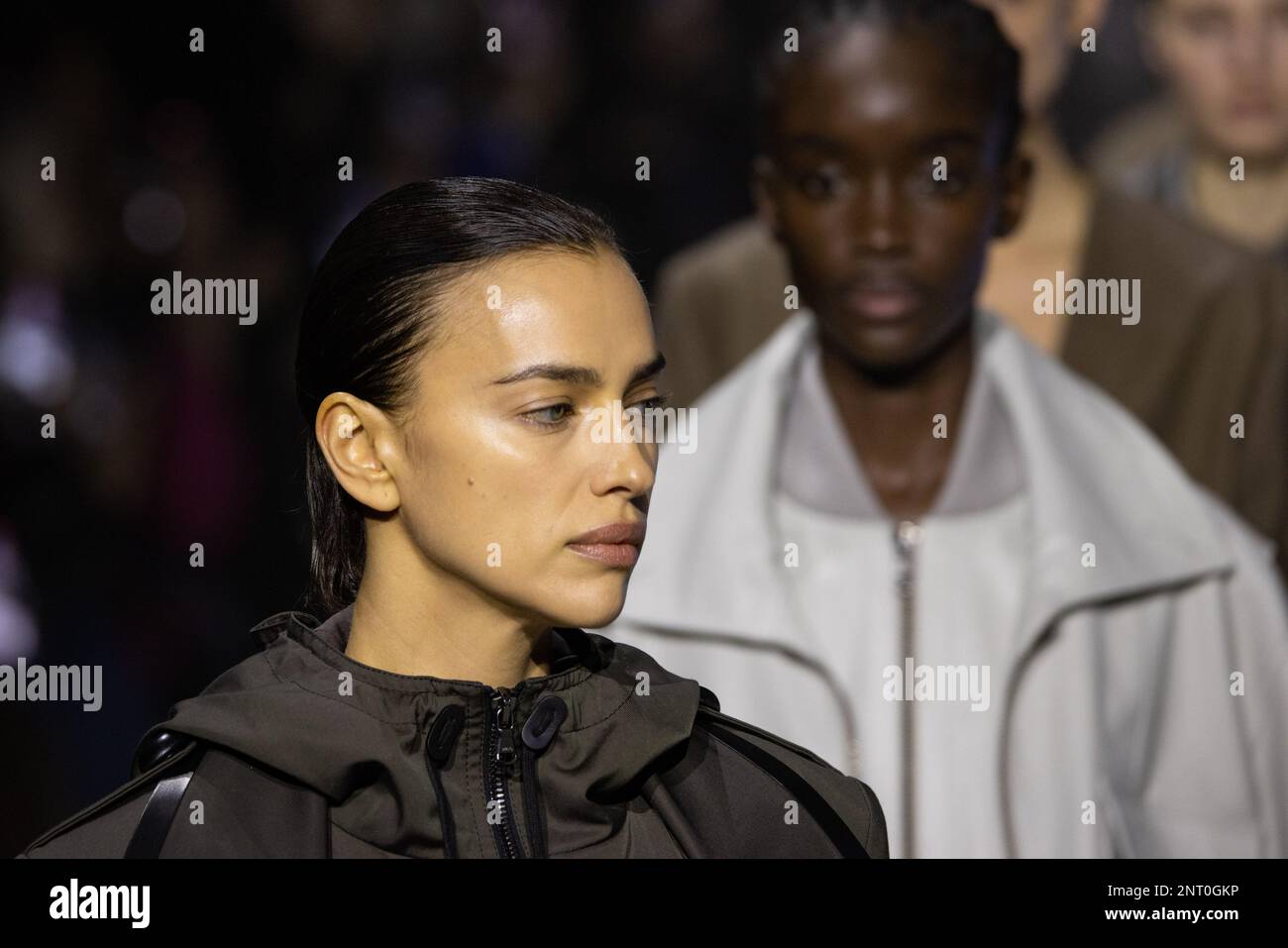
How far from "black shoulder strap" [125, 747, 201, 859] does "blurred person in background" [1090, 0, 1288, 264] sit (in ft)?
5.61

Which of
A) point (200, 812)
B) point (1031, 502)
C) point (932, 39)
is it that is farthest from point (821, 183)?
point (200, 812)

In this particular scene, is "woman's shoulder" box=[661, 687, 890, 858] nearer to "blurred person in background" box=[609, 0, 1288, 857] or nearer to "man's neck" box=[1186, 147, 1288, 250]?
"blurred person in background" box=[609, 0, 1288, 857]

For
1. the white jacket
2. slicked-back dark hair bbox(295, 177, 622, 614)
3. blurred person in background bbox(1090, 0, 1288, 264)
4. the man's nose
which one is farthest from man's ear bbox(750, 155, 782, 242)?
slicked-back dark hair bbox(295, 177, 622, 614)

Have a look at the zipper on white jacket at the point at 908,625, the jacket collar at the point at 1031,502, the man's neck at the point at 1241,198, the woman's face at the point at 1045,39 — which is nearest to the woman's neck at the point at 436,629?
the jacket collar at the point at 1031,502

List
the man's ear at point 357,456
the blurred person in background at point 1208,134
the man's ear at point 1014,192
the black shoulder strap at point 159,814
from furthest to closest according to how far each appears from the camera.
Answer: the blurred person in background at point 1208,134 → the man's ear at point 1014,192 → the man's ear at point 357,456 → the black shoulder strap at point 159,814

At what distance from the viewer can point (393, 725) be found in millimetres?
1079

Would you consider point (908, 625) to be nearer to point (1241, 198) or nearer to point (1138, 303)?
point (1138, 303)

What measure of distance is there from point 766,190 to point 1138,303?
576 mm

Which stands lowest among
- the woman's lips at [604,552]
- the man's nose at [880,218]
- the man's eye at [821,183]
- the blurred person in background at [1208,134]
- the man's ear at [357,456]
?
the woman's lips at [604,552]

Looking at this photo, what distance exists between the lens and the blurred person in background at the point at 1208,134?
226cm

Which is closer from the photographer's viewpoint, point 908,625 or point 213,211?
point 908,625

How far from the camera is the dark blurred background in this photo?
2.25 m

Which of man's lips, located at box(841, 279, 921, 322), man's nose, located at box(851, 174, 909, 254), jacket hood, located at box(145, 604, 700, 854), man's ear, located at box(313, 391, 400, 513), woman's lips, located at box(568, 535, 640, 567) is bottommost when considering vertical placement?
jacket hood, located at box(145, 604, 700, 854)

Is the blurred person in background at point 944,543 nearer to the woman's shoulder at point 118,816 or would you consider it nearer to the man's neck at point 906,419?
the man's neck at point 906,419
